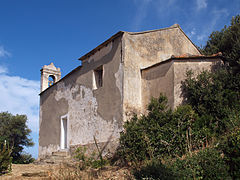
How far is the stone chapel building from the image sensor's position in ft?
37.4

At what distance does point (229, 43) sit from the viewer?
13.9 m

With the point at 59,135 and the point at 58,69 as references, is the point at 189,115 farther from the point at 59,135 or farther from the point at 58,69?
the point at 58,69

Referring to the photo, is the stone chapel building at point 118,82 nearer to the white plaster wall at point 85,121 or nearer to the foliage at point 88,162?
the white plaster wall at point 85,121

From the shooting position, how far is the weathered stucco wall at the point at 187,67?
Answer: 11059mm

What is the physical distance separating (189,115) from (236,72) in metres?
3.30

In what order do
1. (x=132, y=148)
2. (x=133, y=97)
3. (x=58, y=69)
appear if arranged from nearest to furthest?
(x=132, y=148) < (x=133, y=97) < (x=58, y=69)

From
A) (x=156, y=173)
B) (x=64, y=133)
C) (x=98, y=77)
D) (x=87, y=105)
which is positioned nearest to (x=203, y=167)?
(x=156, y=173)

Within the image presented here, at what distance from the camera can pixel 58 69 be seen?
19.3 meters

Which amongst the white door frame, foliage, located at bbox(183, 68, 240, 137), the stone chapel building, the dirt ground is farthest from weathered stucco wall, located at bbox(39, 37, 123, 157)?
foliage, located at bbox(183, 68, 240, 137)

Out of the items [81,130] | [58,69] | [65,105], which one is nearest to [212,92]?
[81,130]

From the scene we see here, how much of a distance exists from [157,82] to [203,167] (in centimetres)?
581

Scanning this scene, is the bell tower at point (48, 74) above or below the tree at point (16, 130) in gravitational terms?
above

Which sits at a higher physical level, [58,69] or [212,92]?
[58,69]

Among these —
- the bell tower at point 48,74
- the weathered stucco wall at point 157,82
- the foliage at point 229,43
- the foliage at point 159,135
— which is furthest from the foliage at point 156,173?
the bell tower at point 48,74
